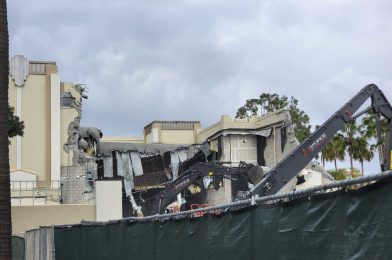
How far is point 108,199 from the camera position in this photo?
71.4ft

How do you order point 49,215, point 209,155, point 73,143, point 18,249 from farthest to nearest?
point 209,155 < point 73,143 < point 49,215 < point 18,249

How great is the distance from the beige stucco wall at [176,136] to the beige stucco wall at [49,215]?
40.1 meters

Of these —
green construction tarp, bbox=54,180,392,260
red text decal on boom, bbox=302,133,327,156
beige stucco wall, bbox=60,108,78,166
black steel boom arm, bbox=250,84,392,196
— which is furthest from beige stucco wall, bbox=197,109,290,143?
green construction tarp, bbox=54,180,392,260

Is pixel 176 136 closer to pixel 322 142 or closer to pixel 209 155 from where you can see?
pixel 209 155

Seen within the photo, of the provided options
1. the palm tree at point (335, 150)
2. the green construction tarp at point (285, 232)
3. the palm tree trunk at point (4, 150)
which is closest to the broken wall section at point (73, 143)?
the palm tree at point (335, 150)

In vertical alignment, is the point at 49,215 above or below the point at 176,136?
below

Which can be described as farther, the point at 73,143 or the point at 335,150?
the point at 335,150

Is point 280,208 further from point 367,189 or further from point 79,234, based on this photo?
point 79,234

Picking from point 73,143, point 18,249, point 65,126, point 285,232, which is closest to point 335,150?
point 73,143

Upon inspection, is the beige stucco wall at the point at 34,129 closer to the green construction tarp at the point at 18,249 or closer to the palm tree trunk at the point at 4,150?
the green construction tarp at the point at 18,249

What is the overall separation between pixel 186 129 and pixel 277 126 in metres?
15.9

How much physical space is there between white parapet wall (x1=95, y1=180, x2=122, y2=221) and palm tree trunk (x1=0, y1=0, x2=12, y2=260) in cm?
925

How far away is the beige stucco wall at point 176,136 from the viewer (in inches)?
2474

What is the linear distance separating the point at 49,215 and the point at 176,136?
→ 1627 inches
